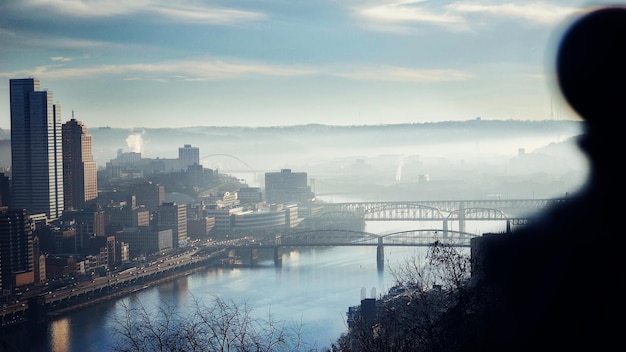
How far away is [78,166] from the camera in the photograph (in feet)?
59.9

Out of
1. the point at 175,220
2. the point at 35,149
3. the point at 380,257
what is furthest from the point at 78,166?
the point at 380,257

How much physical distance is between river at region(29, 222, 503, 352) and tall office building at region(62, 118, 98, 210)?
21.5ft

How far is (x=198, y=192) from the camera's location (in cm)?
2286

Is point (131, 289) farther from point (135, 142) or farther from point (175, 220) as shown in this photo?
point (135, 142)

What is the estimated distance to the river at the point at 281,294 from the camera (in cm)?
702

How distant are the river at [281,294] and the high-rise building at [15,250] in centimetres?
167

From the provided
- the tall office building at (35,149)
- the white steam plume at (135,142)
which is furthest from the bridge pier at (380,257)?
the white steam plume at (135,142)

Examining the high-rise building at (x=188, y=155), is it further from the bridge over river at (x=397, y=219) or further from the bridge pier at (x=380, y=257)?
the bridge pier at (x=380, y=257)

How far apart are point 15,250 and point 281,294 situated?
13.2 feet

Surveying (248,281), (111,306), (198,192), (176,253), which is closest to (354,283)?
(248,281)

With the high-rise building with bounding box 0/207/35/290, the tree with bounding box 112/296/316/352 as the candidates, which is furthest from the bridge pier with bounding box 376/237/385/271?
the high-rise building with bounding box 0/207/35/290

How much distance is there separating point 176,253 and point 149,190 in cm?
599

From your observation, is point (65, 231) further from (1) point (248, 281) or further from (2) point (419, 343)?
(2) point (419, 343)

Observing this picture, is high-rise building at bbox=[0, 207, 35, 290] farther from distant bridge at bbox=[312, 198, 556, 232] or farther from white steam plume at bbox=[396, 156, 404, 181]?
white steam plume at bbox=[396, 156, 404, 181]
